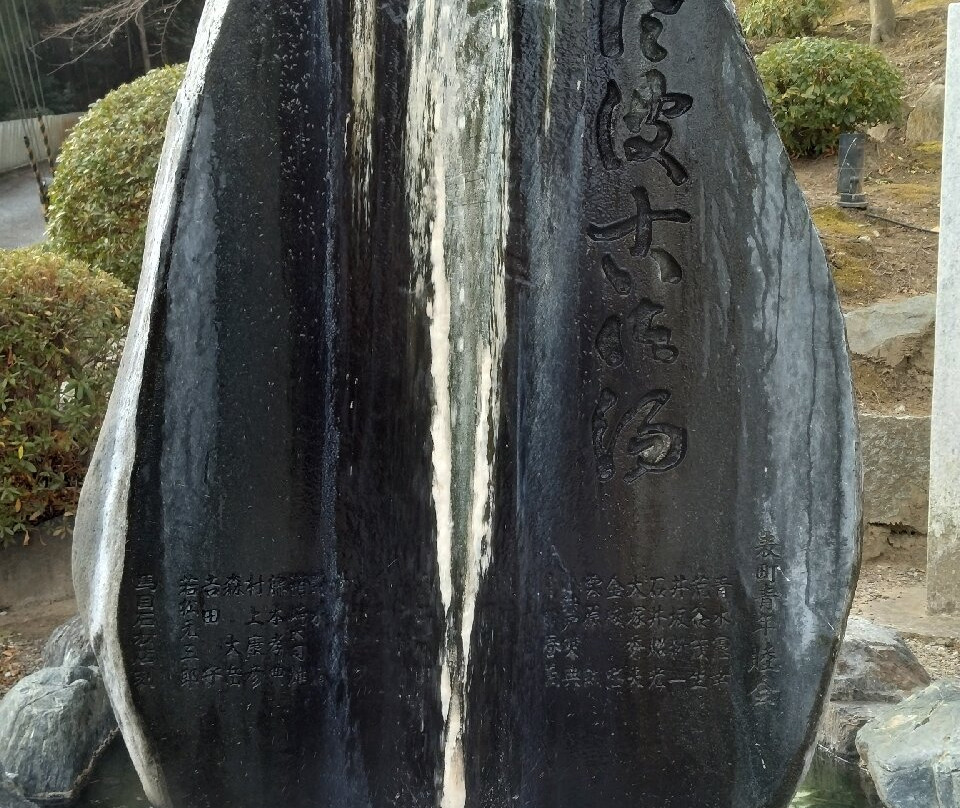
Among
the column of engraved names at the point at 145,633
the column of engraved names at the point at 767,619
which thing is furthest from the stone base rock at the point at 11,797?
the column of engraved names at the point at 767,619

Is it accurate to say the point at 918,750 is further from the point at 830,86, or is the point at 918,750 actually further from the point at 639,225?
the point at 830,86

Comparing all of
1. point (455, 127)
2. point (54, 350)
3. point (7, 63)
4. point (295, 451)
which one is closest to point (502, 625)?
point (295, 451)

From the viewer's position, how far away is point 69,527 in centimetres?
539

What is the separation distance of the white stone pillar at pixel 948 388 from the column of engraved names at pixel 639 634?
2573 mm

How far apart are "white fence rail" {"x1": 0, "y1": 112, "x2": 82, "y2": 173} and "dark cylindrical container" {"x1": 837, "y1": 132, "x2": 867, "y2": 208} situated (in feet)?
32.5

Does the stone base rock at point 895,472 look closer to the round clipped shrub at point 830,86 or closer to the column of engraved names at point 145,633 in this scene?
the round clipped shrub at point 830,86

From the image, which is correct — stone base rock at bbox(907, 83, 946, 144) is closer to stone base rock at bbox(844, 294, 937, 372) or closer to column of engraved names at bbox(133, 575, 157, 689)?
stone base rock at bbox(844, 294, 937, 372)

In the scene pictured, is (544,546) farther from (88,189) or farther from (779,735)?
(88,189)

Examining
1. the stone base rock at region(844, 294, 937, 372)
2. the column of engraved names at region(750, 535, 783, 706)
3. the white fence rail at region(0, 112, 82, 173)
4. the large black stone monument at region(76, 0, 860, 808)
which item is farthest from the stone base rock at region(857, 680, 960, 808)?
the white fence rail at region(0, 112, 82, 173)

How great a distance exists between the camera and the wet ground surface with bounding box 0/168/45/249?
1412 cm

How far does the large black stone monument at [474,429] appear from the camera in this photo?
2.43m

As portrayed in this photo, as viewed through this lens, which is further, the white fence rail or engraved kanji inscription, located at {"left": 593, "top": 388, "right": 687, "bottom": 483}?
the white fence rail

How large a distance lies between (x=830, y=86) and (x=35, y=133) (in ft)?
33.3

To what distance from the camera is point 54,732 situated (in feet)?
11.8
